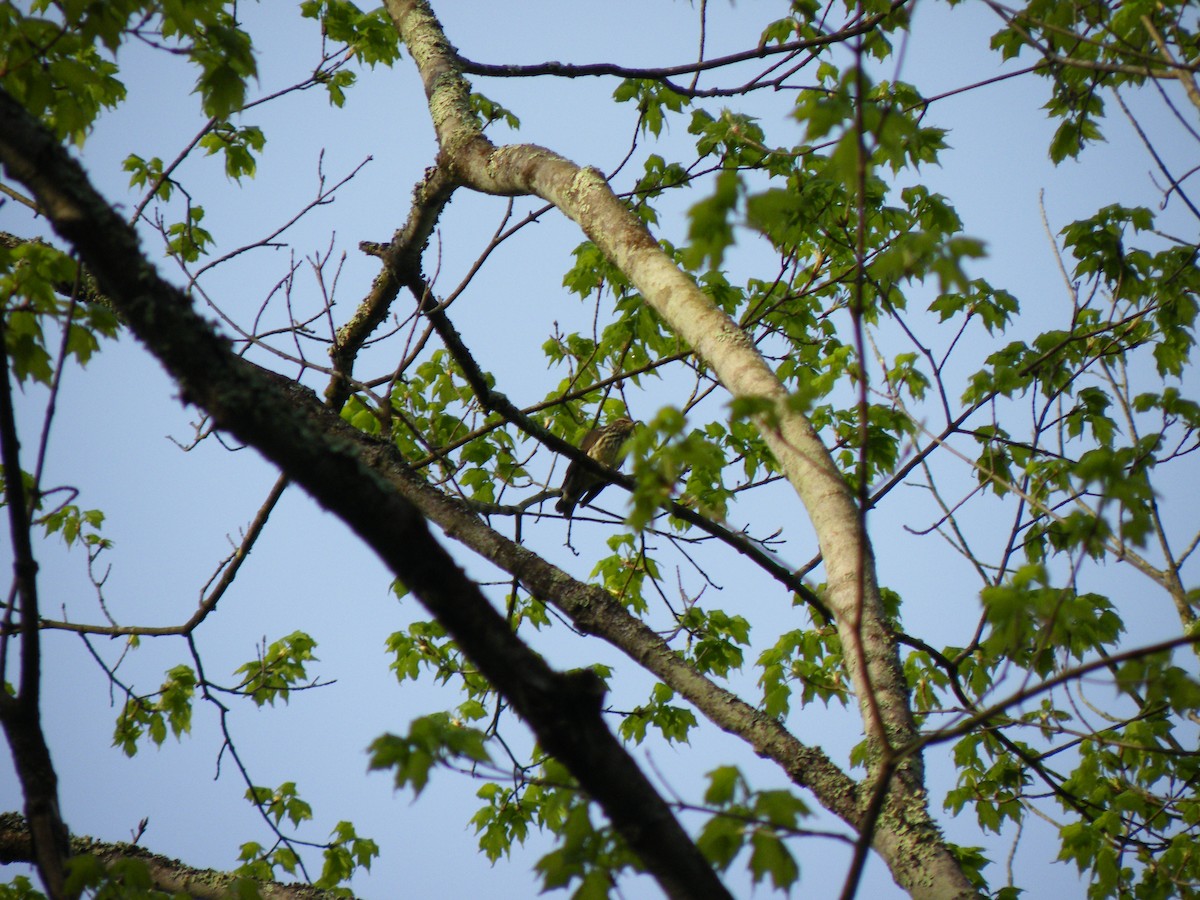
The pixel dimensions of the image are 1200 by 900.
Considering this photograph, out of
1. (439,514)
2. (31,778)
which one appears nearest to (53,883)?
(31,778)

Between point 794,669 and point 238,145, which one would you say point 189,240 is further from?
point 794,669

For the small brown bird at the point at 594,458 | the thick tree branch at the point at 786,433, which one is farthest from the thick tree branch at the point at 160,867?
the small brown bird at the point at 594,458

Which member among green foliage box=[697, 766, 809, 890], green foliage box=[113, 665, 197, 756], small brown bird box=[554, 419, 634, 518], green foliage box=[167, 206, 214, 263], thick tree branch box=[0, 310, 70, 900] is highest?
green foliage box=[167, 206, 214, 263]

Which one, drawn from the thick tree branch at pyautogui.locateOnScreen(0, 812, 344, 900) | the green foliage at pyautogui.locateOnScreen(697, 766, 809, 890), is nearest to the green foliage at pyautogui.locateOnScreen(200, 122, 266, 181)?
the thick tree branch at pyautogui.locateOnScreen(0, 812, 344, 900)

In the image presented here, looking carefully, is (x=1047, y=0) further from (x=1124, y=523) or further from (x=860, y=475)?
(x=860, y=475)

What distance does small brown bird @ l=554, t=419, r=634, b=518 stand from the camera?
223 inches

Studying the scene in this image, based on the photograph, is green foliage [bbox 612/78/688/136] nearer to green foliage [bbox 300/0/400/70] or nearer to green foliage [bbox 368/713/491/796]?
green foliage [bbox 300/0/400/70]

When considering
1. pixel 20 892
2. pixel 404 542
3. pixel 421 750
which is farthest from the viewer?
pixel 20 892

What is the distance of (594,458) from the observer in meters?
5.80

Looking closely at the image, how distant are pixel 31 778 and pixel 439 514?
1.33 m

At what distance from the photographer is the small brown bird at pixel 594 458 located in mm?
5664

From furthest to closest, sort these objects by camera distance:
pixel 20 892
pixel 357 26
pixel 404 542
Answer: pixel 357 26
pixel 20 892
pixel 404 542

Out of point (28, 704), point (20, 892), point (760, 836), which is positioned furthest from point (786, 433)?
point (20, 892)

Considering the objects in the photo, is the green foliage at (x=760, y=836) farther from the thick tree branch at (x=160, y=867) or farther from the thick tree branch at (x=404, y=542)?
the thick tree branch at (x=160, y=867)
